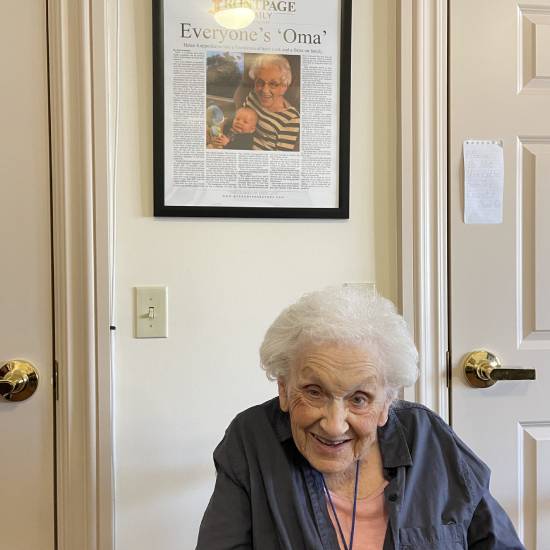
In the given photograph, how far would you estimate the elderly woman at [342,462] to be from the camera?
985 mm

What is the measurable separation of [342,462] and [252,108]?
2.83 ft

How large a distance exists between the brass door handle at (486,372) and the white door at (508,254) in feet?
0.07

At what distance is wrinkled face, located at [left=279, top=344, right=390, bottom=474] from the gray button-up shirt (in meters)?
0.06

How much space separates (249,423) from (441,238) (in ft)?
2.32

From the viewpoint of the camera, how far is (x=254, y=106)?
136cm

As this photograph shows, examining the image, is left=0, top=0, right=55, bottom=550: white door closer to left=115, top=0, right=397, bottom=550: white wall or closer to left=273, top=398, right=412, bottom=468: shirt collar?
left=115, top=0, right=397, bottom=550: white wall

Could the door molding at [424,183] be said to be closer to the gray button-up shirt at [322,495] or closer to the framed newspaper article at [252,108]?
the framed newspaper article at [252,108]

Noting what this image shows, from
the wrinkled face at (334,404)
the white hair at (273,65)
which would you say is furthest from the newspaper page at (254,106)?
the wrinkled face at (334,404)

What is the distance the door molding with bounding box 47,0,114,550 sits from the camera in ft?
4.20

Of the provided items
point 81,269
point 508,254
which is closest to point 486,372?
point 508,254

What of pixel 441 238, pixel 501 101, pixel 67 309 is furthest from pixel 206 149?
pixel 501 101

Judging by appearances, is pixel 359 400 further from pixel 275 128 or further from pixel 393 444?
pixel 275 128

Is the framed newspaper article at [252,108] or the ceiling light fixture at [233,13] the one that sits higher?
the ceiling light fixture at [233,13]

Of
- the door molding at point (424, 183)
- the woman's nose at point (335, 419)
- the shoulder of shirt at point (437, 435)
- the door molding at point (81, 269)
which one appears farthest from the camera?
the door molding at point (424, 183)
